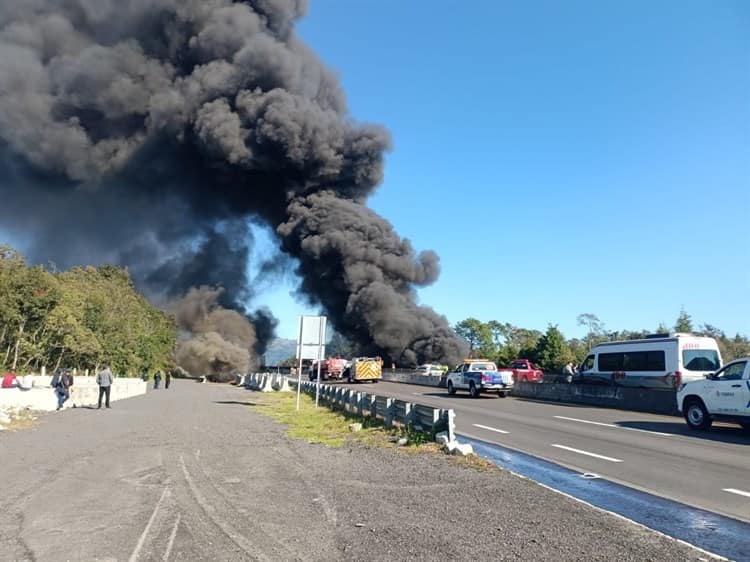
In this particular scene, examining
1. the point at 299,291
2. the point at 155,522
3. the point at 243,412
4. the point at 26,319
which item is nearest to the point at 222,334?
the point at 299,291

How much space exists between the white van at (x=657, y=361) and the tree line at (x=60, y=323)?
24.4m

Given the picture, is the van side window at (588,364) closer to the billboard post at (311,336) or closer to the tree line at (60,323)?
the billboard post at (311,336)

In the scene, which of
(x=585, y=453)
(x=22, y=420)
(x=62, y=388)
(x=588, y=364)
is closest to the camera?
(x=585, y=453)

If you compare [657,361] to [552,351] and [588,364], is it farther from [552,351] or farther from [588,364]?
[552,351]

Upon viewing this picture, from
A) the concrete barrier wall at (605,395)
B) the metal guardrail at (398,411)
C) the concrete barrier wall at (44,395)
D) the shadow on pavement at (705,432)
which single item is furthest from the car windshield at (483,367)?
the concrete barrier wall at (44,395)

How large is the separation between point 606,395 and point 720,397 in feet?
30.9

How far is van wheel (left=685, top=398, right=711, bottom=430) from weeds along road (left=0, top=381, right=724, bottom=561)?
7782mm

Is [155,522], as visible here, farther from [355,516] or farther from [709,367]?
[709,367]

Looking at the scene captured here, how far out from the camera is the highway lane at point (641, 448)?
7121 mm

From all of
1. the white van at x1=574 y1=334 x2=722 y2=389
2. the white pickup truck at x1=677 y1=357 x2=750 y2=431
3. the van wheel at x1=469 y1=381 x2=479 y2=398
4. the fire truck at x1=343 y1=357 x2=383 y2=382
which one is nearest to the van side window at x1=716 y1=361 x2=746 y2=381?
the white pickup truck at x1=677 y1=357 x2=750 y2=431

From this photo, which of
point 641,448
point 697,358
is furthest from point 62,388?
point 697,358

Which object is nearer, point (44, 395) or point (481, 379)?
point (44, 395)

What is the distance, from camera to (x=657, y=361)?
784 inches

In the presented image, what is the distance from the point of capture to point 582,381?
79.0 ft
